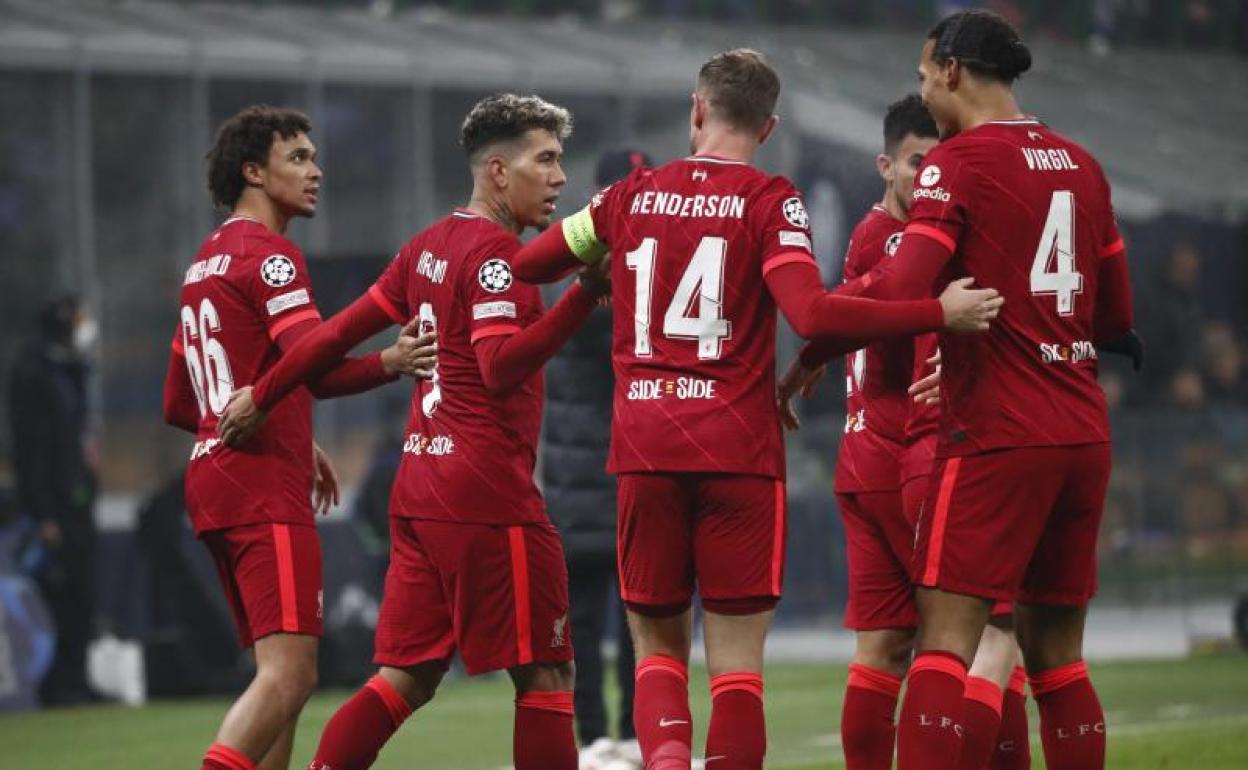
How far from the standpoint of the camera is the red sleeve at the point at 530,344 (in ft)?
21.7

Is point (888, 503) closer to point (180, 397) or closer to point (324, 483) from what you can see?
point (324, 483)

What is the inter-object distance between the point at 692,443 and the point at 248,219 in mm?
1804

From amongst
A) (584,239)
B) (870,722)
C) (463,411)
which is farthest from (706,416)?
(870,722)

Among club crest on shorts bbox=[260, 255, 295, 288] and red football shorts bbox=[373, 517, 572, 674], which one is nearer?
red football shorts bbox=[373, 517, 572, 674]

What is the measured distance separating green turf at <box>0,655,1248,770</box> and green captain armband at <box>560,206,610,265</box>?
3474 millimetres

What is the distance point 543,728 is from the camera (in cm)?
701

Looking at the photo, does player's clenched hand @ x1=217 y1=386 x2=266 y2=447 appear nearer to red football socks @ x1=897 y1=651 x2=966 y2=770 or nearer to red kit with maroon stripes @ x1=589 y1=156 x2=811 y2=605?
red kit with maroon stripes @ x1=589 y1=156 x2=811 y2=605

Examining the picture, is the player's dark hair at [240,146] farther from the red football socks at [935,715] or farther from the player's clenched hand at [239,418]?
the red football socks at [935,715]

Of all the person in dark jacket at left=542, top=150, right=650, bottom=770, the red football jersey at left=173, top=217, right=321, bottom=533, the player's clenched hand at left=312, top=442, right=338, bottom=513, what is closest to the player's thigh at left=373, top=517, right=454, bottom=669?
the red football jersey at left=173, top=217, right=321, bottom=533

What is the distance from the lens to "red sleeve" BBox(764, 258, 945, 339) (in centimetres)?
612

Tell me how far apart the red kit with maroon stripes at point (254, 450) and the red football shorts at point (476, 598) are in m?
0.29

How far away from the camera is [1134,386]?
18.8 metres

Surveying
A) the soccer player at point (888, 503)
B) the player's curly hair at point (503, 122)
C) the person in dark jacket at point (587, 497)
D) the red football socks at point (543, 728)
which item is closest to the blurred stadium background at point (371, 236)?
the person in dark jacket at point (587, 497)

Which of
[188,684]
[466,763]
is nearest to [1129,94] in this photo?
[188,684]
